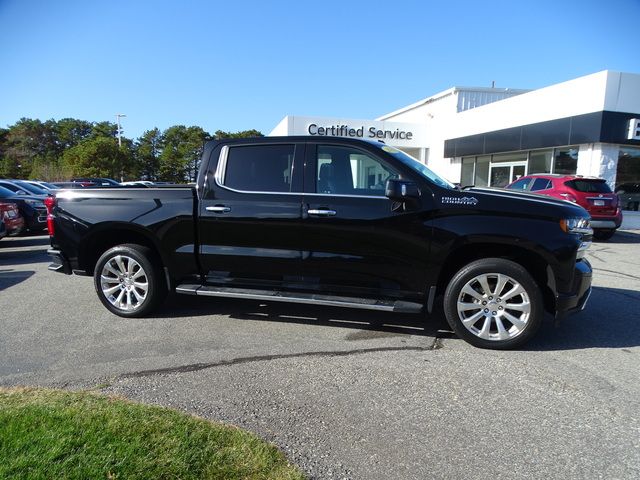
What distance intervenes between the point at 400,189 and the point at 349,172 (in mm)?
731

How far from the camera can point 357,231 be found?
4.28m

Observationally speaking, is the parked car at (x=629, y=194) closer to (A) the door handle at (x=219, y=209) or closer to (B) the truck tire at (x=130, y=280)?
(A) the door handle at (x=219, y=209)

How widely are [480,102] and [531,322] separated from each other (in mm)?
23180

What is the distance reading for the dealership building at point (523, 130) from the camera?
1405 centimetres

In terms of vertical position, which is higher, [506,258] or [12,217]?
[506,258]

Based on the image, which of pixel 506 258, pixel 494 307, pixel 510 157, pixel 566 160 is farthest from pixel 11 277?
pixel 510 157

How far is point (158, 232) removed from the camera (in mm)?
4832

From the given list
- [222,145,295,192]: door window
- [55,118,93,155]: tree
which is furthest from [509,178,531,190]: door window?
[55,118,93,155]: tree

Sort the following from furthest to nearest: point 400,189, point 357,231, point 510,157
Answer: point 510,157 < point 357,231 < point 400,189

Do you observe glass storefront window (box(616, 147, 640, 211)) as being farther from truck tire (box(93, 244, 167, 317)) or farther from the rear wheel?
truck tire (box(93, 244, 167, 317))

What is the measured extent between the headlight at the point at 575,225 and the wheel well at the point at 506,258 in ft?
→ 1.15

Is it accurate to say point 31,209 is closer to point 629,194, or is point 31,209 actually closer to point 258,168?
point 258,168

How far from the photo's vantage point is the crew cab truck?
404 cm

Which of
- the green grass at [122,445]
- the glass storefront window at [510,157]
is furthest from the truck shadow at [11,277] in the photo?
the glass storefront window at [510,157]
